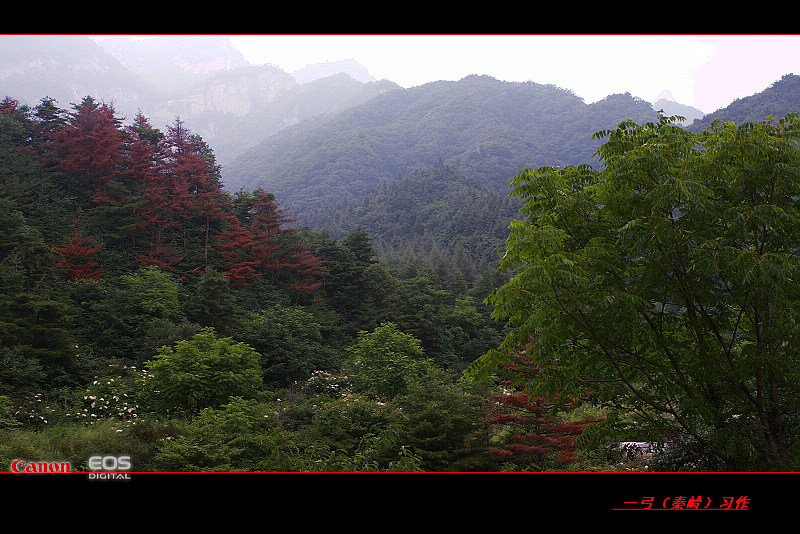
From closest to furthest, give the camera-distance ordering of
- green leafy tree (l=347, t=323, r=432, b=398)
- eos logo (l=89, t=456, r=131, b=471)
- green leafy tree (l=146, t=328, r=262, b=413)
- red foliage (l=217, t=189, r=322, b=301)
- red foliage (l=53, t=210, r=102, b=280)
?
eos logo (l=89, t=456, r=131, b=471)
green leafy tree (l=146, t=328, r=262, b=413)
green leafy tree (l=347, t=323, r=432, b=398)
red foliage (l=53, t=210, r=102, b=280)
red foliage (l=217, t=189, r=322, b=301)

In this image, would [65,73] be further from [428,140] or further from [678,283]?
[678,283]

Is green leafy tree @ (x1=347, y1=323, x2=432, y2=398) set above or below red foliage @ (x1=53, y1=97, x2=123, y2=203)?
below

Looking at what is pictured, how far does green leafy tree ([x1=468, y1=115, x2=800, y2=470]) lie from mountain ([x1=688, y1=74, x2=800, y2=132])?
61735 millimetres

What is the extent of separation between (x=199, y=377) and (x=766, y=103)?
75460 millimetres

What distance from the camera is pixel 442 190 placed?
7594cm

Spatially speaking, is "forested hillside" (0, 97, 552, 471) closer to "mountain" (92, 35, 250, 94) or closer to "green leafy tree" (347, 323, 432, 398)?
"green leafy tree" (347, 323, 432, 398)

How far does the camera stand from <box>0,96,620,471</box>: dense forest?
7906 mm

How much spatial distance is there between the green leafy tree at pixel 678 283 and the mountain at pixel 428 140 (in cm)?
7726

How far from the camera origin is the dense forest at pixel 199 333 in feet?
25.9

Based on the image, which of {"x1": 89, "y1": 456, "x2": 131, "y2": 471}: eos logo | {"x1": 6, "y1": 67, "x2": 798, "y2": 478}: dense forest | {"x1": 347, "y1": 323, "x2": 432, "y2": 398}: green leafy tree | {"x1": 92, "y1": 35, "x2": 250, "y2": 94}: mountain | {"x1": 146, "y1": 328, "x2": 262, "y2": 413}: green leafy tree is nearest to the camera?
{"x1": 89, "y1": 456, "x2": 131, "y2": 471}: eos logo

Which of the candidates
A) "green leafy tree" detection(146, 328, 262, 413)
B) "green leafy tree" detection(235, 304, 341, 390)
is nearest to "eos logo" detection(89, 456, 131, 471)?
"green leafy tree" detection(146, 328, 262, 413)

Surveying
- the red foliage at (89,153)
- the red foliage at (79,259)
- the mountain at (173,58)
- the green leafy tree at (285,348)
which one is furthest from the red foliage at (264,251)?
the mountain at (173,58)

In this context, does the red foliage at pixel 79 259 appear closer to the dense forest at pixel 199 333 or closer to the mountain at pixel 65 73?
the dense forest at pixel 199 333

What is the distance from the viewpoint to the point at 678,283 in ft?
16.4
